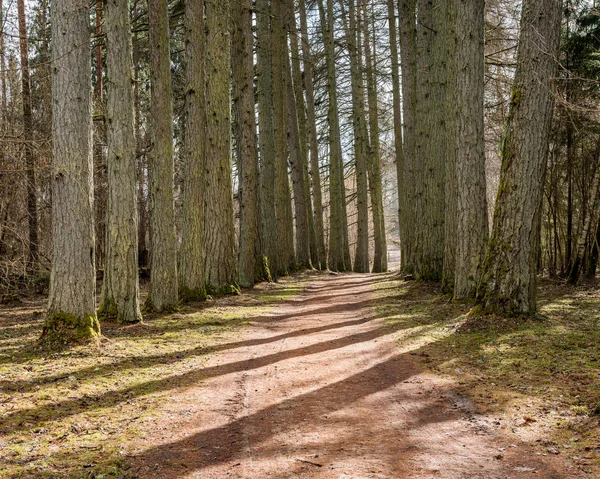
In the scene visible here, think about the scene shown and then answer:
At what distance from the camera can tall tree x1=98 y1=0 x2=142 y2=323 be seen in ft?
28.8

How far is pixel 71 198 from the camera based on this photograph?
7.15 metres

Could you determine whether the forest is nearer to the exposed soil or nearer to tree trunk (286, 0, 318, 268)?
the exposed soil

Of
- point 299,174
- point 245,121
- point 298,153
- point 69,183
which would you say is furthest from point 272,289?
point 69,183

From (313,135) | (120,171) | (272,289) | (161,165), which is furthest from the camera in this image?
(313,135)

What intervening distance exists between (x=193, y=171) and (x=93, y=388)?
6.84 meters

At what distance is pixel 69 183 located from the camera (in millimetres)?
7164

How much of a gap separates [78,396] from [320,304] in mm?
7783

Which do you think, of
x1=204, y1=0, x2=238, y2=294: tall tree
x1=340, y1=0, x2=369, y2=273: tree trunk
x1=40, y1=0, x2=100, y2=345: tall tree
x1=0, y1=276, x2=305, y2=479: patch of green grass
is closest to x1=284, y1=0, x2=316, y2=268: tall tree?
x1=340, y1=0, x2=369, y2=273: tree trunk

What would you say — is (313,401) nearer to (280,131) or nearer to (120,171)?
(120,171)

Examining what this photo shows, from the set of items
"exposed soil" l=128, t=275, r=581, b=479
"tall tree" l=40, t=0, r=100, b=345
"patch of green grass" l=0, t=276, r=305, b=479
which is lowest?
"exposed soil" l=128, t=275, r=581, b=479

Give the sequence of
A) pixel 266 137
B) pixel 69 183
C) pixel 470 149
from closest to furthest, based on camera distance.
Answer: pixel 69 183
pixel 470 149
pixel 266 137

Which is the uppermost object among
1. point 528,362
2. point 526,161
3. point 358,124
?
point 358,124

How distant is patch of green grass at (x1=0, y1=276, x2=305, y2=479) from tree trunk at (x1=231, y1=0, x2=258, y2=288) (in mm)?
5406

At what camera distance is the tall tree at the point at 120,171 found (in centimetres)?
877
